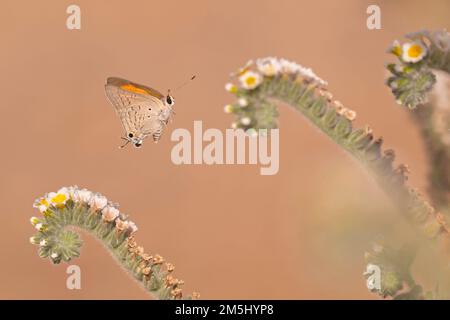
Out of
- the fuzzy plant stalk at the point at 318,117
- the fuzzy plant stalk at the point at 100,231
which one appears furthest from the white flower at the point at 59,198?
the fuzzy plant stalk at the point at 318,117

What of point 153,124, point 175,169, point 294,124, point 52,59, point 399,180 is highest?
point 52,59

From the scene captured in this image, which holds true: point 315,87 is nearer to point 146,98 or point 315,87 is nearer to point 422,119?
point 422,119

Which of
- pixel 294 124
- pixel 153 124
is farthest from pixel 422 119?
pixel 294 124

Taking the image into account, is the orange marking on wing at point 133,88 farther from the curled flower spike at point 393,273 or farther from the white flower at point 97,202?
the curled flower spike at point 393,273

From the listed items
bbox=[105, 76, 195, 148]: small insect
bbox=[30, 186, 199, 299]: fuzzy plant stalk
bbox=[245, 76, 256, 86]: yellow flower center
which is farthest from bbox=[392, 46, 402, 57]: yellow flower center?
bbox=[105, 76, 195, 148]: small insect

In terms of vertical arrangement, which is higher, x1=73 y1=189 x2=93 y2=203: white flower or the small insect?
the small insect

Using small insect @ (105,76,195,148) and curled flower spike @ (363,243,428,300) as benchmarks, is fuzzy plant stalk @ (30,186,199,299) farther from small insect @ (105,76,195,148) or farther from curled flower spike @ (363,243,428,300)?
small insect @ (105,76,195,148)

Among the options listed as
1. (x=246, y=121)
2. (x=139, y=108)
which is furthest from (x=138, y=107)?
(x=246, y=121)
